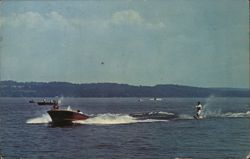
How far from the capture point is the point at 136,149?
1853cm

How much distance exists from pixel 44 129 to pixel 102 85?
823 cm

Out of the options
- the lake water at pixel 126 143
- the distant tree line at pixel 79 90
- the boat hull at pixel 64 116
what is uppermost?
the distant tree line at pixel 79 90

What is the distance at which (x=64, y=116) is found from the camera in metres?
25.7

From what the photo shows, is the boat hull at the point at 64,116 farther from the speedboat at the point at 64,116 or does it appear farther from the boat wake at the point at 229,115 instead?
the boat wake at the point at 229,115

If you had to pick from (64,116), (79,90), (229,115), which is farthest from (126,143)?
(229,115)

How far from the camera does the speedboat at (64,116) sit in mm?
25188

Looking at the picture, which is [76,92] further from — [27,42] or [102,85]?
[27,42]

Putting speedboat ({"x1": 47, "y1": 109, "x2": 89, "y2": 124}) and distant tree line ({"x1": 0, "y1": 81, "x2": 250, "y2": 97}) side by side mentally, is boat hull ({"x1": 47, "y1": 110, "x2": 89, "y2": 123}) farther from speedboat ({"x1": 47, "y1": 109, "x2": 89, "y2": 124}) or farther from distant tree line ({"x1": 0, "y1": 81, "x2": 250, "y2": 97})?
distant tree line ({"x1": 0, "y1": 81, "x2": 250, "y2": 97})

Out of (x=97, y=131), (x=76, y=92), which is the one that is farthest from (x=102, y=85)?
(x=97, y=131)

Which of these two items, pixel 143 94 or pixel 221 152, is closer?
pixel 221 152

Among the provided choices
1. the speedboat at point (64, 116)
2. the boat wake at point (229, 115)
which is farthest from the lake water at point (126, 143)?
the boat wake at point (229, 115)

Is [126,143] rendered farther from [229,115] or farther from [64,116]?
[229,115]

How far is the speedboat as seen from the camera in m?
25.2

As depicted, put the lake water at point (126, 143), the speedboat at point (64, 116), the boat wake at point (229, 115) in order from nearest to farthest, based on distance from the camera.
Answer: the lake water at point (126, 143) → the speedboat at point (64, 116) → the boat wake at point (229, 115)
